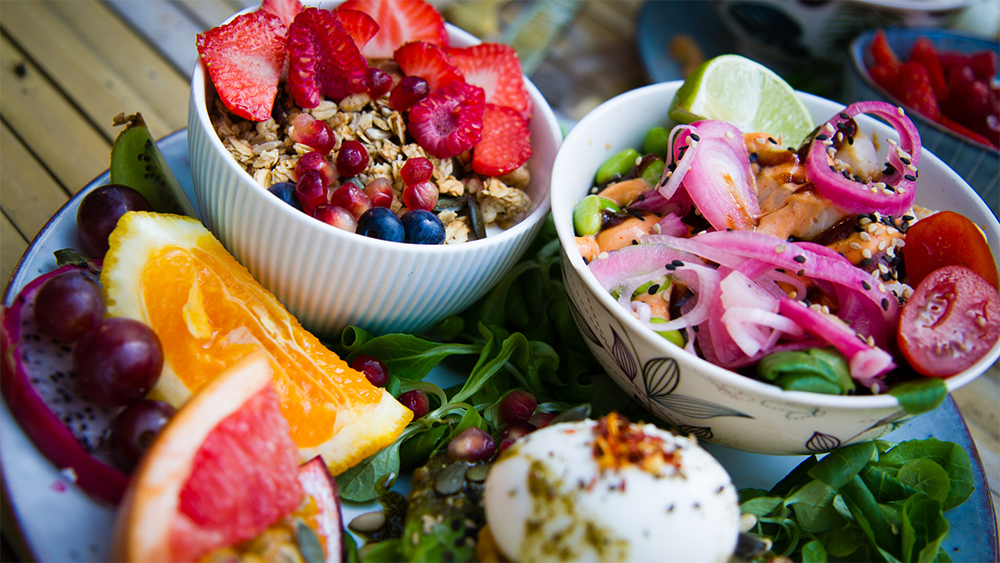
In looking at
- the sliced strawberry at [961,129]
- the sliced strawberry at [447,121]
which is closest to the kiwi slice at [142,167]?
the sliced strawberry at [447,121]

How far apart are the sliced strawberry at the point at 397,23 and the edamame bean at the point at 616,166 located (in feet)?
1.61

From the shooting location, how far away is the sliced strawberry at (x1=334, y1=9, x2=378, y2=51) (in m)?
1.35

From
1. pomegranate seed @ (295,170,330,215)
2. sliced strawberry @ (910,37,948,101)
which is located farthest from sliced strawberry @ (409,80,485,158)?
sliced strawberry @ (910,37,948,101)

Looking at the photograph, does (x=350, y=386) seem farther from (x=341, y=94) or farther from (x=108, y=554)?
(x=341, y=94)

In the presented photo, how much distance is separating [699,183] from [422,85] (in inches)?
24.1

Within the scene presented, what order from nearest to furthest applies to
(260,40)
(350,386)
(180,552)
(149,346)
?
(180,552) < (149,346) < (350,386) < (260,40)

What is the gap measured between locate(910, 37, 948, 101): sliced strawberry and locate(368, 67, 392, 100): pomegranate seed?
1.91 metres

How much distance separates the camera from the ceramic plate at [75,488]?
875mm

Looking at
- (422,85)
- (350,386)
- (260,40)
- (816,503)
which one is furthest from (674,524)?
(260,40)

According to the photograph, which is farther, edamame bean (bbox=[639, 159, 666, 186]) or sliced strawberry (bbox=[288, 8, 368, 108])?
edamame bean (bbox=[639, 159, 666, 186])

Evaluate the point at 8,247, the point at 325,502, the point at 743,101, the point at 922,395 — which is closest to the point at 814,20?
the point at 743,101

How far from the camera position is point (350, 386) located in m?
1.16

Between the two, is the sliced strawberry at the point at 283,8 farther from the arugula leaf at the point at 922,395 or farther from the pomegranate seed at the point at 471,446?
the arugula leaf at the point at 922,395

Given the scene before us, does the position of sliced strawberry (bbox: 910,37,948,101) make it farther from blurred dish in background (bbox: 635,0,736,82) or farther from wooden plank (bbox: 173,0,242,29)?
wooden plank (bbox: 173,0,242,29)
